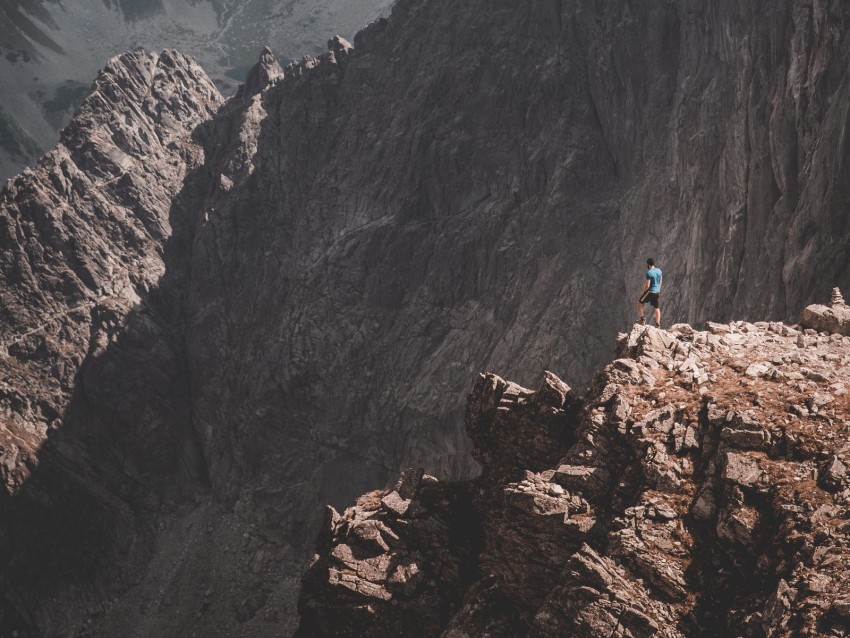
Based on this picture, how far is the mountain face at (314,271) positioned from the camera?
274 feet

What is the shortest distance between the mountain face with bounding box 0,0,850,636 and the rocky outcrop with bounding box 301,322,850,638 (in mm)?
37976

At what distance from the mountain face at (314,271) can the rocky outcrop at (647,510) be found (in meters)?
38.0

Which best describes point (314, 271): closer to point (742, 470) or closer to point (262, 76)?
point (262, 76)

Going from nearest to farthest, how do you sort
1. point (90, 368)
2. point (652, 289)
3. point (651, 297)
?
1. point (652, 289)
2. point (651, 297)
3. point (90, 368)

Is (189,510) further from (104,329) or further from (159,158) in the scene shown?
(159,158)

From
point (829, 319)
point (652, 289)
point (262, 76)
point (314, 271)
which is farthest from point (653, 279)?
point (262, 76)

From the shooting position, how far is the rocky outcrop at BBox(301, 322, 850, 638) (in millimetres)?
15750

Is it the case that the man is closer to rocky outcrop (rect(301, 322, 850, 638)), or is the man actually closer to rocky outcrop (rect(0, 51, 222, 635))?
rocky outcrop (rect(301, 322, 850, 638))

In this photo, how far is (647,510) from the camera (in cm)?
1786

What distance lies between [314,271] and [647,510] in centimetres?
9553

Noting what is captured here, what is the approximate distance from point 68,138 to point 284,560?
87.8 meters

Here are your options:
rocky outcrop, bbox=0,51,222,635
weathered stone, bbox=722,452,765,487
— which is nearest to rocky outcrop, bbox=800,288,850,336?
weathered stone, bbox=722,452,765,487

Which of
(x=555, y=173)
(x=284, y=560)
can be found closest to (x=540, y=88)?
(x=555, y=173)

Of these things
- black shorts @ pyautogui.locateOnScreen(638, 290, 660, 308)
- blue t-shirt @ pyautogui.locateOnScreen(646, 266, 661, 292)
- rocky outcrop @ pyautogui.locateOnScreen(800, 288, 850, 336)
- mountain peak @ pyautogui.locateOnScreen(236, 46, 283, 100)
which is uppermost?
mountain peak @ pyautogui.locateOnScreen(236, 46, 283, 100)
